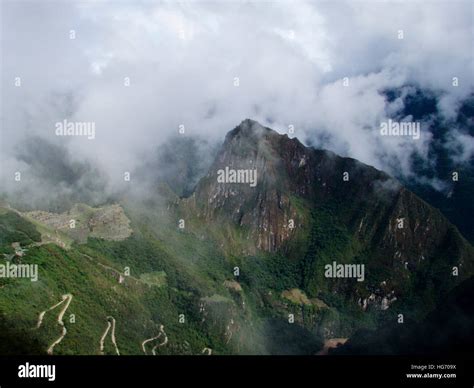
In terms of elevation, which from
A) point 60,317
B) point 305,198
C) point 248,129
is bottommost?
point 60,317

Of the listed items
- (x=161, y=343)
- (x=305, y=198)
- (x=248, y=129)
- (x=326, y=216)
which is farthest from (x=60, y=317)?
(x=305, y=198)

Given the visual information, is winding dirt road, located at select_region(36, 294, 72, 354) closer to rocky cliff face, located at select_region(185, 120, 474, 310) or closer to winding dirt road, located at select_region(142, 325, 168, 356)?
winding dirt road, located at select_region(142, 325, 168, 356)

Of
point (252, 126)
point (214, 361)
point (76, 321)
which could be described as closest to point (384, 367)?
point (214, 361)

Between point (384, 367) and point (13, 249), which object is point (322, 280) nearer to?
point (13, 249)

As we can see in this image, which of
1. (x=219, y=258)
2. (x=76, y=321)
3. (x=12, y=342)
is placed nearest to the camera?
(x=12, y=342)

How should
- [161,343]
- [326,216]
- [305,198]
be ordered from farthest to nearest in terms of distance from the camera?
[305,198]
[326,216]
[161,343]

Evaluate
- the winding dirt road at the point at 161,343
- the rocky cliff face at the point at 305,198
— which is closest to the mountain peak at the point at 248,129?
the rocky cliff face at the point at 305,198

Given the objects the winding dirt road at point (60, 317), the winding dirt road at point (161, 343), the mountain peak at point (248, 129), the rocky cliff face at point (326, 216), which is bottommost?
the winding dirt road at point (161, 343)

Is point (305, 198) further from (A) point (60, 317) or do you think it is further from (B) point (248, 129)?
(A) point (60, 317)

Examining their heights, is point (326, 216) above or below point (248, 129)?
below

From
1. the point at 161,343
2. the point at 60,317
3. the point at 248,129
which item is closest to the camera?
the point at 60,317

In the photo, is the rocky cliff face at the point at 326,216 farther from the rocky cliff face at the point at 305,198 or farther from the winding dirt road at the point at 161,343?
the winding dirt road at the point at 161,343
